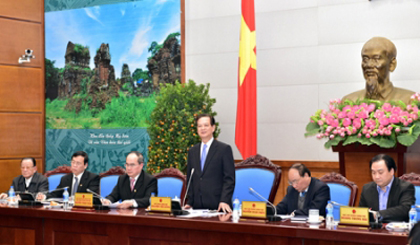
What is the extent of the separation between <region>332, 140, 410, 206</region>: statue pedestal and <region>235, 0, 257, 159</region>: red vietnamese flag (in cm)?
165

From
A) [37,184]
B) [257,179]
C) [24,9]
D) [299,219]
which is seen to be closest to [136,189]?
[257,179]

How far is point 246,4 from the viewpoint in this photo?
6371 mm

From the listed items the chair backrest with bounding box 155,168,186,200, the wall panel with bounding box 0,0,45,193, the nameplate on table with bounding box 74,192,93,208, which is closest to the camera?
the nameplate on table with bounding box 74,192,93,208

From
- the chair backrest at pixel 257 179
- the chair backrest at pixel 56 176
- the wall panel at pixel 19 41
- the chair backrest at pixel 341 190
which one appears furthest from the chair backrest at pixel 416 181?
the wall panel at pixel 19 41

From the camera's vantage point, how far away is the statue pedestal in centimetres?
448

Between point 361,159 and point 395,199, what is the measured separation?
0.98m

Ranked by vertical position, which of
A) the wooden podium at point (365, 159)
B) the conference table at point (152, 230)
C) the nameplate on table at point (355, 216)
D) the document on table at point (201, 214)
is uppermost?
the wooden podium at point (365, 159)

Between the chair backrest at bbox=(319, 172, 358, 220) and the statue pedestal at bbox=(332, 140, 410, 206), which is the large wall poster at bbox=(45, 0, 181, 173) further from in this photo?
the chair backrest at bbox=(319, 172, 358, 220)

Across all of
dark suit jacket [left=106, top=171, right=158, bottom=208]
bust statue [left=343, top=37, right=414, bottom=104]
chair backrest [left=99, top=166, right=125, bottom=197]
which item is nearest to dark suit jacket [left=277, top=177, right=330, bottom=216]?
dark suit jacket [left=106, top=171, right=158, bottom=208]

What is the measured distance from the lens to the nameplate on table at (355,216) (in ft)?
10.3

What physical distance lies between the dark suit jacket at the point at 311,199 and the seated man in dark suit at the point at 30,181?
2.64 m

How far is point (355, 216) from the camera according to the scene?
3.18 meters

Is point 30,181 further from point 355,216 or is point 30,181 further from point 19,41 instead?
point 355,216

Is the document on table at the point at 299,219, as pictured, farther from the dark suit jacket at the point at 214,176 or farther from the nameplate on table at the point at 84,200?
the nameplate on table at the point at 84,200
